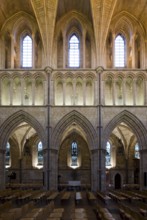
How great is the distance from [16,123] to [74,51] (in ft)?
Answer: 32.9

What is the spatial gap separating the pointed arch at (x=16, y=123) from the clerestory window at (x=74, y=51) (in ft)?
24.5

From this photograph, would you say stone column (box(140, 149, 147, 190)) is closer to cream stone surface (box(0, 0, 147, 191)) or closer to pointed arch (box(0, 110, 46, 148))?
cream stone surface (box(0, 0, 147, 191))

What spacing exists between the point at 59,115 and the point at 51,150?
3580 millimetres

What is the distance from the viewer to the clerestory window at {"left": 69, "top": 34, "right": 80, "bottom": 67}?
134 feet

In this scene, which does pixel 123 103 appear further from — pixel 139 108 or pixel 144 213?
pixel 144 213

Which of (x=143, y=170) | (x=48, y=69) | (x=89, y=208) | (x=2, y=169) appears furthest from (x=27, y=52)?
(x=89, y=208)

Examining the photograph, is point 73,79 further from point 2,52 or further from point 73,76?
point 2,52

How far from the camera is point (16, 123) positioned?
126 feet

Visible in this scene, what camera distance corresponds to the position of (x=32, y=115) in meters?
38.2

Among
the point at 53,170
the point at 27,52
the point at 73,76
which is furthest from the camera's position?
the point at 27,52

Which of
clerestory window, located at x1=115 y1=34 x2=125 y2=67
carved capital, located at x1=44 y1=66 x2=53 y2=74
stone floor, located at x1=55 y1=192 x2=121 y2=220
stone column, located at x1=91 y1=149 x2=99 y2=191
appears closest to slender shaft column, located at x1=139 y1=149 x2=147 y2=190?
stone column, located at x1=91 y1=149 x2=99 y2=191

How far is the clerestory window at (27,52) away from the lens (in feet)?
134

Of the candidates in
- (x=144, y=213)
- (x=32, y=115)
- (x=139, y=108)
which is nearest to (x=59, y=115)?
(x=32, y=115)

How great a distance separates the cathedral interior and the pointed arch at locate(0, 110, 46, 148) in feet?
0.33
